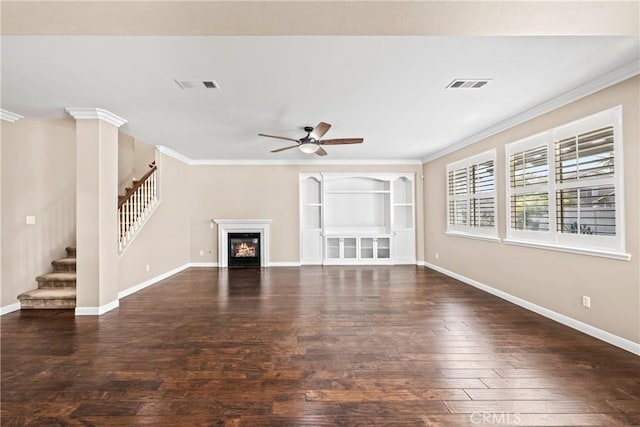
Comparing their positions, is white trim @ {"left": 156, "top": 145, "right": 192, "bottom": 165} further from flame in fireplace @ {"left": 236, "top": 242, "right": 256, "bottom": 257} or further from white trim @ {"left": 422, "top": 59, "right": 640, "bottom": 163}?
white trim @ {"left": 422, "top": 59, "right": 640, "bottom": 163}

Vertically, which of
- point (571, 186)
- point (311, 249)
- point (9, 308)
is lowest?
point (9, 308)

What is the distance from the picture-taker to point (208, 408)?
79.2 inches

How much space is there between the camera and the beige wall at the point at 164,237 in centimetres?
499

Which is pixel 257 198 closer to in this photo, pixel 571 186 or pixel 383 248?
pixel 383 248

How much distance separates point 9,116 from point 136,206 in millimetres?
1960

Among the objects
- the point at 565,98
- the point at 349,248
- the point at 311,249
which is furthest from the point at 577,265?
the point at 311,249

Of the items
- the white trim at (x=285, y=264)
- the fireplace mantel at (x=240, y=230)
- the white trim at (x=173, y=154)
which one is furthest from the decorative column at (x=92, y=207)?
the white trim at (x=285, y=264)

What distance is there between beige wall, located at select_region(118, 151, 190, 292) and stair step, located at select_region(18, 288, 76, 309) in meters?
0.63

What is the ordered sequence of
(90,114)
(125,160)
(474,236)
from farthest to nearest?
(125,160) → (474,236) → (90,114)

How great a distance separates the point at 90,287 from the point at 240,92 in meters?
3.34

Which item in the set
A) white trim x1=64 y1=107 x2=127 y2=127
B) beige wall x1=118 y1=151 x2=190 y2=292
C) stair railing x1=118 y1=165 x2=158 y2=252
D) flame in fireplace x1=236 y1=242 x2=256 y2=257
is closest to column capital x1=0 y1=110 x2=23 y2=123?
white trim x1=64 y1=107 x2=127 y2=127

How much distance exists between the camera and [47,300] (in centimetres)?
414

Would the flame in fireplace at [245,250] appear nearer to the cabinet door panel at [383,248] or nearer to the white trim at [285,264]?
the white trim at [285,264]

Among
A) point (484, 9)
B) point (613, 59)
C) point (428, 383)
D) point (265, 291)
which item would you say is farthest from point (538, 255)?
point (265, 291)
